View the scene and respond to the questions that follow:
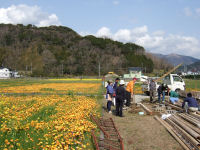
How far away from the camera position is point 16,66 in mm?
125875

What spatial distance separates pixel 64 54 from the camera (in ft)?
462

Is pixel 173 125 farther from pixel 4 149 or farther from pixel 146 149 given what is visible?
pixel 4 149

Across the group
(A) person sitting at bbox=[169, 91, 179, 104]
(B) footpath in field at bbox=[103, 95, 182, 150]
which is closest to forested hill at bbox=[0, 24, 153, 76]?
(A) person sitting at bbox=[169, 91, 179, 104]

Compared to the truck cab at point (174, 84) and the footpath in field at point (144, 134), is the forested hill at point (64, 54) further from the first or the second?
the footpath in field at point (144, 134)

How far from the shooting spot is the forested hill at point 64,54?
12275cm

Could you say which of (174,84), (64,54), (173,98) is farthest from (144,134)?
(64,54)

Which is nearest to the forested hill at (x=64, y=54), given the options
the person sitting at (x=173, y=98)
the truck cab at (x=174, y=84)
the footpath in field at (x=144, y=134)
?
the truck cab at (x=174, y=84)

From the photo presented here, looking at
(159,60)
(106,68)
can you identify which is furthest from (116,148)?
(159,60)

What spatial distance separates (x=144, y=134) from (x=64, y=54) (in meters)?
137

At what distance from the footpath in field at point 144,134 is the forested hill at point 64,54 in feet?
286

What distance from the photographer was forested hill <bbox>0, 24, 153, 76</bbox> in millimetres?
122750

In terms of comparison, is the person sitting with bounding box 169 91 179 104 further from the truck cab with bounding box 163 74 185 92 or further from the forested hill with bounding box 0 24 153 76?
the forested hill with bounding box 0 24 153 76

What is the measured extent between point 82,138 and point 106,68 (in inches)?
4324

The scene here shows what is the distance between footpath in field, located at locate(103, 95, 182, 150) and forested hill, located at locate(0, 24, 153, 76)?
286ft
